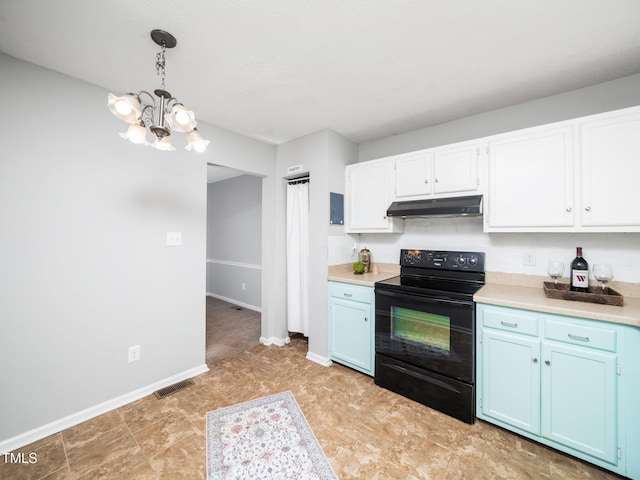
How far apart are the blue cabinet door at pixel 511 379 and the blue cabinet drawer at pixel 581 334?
0.11 meters

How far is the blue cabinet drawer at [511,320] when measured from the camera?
1.71m

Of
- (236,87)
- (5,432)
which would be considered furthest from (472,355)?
(5,432)

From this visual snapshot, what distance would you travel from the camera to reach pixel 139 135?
51.9 inches

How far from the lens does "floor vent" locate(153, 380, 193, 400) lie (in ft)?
7.42

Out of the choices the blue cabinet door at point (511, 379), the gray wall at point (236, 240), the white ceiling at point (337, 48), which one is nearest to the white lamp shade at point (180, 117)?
the white ceiling at point (337, 48)

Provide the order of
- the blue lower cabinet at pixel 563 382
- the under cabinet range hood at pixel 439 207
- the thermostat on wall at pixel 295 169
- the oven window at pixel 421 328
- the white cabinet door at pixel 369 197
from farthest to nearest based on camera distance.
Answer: the thermostat on wall at pixel 295 169 → the white cabinet door at pixel 369 197 → the under cabinet range hood at pixel 439 207 → the oven window at pixel 421 328 → the blue lower cabinet at pixel 563 382

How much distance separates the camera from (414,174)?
2.55m

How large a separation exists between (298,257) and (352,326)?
1113mm

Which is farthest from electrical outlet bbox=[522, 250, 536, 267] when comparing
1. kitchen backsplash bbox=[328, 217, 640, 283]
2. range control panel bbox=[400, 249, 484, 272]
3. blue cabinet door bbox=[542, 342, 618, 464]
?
blue cabinet door bbox=[542, 342, 618, 464]

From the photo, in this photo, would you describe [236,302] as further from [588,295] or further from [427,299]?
[588,295]

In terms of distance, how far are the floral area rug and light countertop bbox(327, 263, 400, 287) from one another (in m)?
1.16

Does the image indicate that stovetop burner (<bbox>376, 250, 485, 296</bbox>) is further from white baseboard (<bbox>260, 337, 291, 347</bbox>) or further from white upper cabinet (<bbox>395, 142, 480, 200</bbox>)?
white baseboard (<bbox>260, 337, 291, 347</bbox>)

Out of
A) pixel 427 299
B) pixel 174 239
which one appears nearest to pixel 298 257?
pixel 174 239

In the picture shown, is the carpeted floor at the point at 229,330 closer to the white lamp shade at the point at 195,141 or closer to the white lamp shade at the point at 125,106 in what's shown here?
the white lamp shade at the point at 195,141
